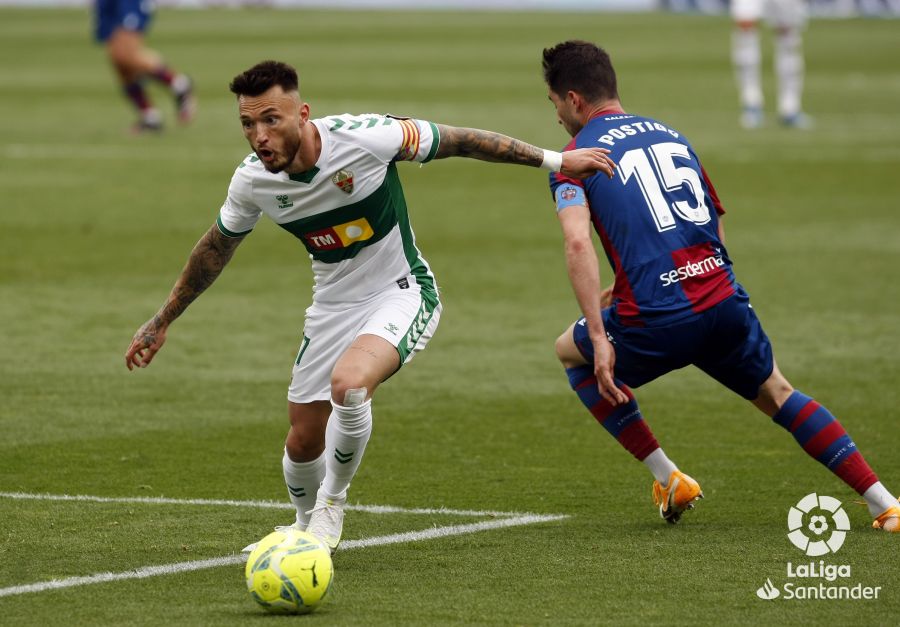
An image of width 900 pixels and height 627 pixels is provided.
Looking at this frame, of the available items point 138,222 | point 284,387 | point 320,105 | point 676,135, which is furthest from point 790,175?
point 676,135

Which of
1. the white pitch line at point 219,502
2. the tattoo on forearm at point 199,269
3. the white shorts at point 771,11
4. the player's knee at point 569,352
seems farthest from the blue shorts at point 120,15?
the player's knee at point 569,352

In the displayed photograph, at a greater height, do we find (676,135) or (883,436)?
(676,135)

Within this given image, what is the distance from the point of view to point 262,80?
642 cm

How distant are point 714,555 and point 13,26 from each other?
5268 cm

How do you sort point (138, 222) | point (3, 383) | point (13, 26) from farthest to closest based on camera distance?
point (13, 26) → point (138, 222) → point (3, 383)

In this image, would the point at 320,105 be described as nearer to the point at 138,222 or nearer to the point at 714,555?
the point at 138,222

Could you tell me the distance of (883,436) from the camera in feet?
29.2

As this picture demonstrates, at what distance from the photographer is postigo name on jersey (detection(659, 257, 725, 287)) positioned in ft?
22.3

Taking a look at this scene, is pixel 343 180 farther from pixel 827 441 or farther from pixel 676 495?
pixel 827 441

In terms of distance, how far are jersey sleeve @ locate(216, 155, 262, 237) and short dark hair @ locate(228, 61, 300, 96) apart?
33 cm

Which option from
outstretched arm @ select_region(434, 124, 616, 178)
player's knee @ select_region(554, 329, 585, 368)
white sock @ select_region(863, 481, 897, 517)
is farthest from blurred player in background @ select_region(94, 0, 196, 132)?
white sock @ select_region(863, 481, 897, 517)

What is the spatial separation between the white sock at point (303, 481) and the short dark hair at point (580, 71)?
1796mm

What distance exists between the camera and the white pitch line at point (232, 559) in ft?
19.9

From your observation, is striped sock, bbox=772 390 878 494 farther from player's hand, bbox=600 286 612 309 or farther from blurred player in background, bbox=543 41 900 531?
player's hand, bbox=600 286 612 309
